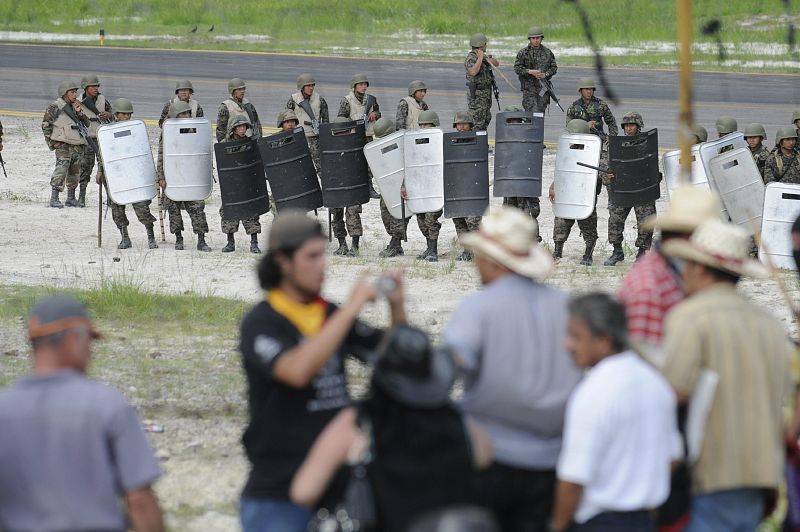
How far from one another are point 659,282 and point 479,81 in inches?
600

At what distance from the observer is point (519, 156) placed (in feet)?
44.2

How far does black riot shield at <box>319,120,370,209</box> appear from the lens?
535 inches

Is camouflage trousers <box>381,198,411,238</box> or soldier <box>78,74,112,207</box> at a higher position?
soldier <box>78,74,112,207</box>

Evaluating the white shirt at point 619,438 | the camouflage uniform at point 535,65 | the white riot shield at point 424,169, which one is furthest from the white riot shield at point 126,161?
the white shirt at point 619,438

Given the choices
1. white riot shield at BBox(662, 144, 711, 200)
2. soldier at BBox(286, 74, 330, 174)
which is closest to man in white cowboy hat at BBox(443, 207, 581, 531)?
white riot shield at BBox(662, 144, 711, 200)

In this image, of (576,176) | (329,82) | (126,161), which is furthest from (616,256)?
(329,82)

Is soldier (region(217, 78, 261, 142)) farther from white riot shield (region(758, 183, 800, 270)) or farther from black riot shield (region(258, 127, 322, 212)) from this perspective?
white riot shield (region(758, 183, 800, 270))

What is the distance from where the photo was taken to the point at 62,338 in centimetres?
371

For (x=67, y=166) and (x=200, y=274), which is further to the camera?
(x=67, y=166)

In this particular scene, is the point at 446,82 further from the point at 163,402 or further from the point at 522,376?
the point at 522,376

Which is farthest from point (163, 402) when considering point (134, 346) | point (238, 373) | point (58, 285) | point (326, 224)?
point (326, 224)

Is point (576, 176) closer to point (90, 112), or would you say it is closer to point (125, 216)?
point (125, 216)

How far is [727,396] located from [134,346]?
20.9ft

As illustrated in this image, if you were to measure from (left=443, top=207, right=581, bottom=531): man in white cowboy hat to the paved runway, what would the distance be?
57.3ft
